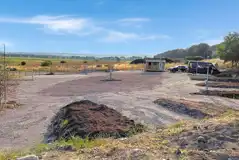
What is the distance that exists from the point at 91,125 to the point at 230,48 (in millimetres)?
52012

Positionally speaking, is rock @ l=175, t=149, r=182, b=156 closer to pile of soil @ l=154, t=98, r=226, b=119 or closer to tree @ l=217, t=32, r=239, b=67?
pile of soil @ l=154, t=98, r=226, b=119

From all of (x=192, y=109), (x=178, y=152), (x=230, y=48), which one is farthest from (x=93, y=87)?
(x=230, y=48)

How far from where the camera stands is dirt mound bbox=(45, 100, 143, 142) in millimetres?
9406

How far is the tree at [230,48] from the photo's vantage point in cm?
5668

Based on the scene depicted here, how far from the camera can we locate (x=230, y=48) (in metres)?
57.6

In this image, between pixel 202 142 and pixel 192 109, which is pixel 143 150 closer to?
pixel 202 142

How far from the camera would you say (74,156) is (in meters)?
6.08

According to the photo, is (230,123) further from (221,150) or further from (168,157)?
(168,157)

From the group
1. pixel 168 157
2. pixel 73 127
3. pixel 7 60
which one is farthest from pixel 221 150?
pixel 7 60

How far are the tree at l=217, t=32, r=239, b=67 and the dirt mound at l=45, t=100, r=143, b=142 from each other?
158ft

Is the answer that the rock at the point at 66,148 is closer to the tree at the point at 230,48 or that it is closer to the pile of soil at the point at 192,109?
the pile of soil at the point at 192,109

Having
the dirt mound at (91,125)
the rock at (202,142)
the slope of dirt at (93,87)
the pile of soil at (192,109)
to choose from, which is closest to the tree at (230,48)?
the slope of dirt at (93,87)

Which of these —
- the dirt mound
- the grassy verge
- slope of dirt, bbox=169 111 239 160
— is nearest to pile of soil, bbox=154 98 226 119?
the dirt mound

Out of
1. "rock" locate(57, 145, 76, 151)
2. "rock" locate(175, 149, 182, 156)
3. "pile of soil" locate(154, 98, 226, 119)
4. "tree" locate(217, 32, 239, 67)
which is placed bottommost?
"pile of soil" locate(154, 98, 226, 119)
